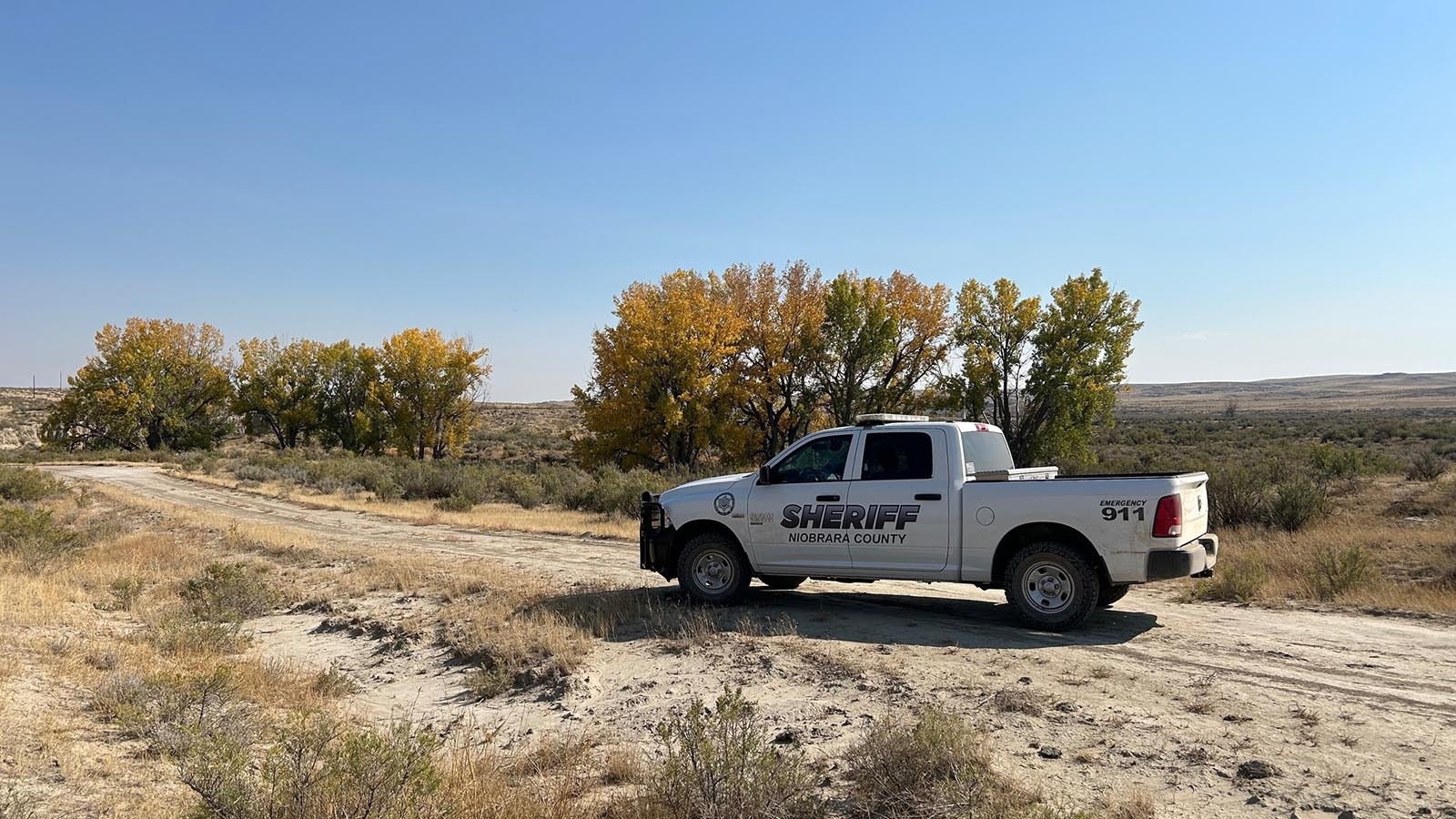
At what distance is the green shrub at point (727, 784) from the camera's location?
14.9 ft

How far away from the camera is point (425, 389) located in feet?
189

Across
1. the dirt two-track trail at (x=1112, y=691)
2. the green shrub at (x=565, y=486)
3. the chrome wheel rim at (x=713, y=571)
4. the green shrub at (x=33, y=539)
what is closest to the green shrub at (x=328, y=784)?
the dirt two-track trail at (x=1112, y=691)

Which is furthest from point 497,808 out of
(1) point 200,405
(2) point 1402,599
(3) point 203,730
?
(1) point 200,405

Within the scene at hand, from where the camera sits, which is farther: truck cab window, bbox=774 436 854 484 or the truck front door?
truck cab window, bbox=774 436 854 484

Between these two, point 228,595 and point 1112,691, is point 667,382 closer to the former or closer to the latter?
point 228,595

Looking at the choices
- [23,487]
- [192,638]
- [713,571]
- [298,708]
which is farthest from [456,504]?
[298,708]

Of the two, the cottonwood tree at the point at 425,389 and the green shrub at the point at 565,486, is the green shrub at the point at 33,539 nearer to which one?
the green shrub at the point at 565,486

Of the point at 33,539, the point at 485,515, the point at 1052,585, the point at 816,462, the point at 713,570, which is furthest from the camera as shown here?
the point at 485,515

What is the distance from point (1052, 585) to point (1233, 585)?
132 inches

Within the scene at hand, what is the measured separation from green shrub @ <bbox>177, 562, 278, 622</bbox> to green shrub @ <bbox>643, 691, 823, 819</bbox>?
8.47 meters

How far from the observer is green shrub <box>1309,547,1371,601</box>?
10141 millimetres

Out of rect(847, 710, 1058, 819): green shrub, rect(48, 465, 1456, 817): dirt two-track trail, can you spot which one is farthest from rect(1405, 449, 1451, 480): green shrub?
rect(847, 710, 1058, 819): green shrub

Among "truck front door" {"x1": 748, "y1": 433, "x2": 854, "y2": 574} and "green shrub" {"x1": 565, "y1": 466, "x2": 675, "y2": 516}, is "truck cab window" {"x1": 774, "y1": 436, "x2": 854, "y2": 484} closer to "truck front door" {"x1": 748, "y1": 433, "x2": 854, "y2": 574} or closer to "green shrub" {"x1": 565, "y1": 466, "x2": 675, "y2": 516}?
"truck front door" {"x1": 748, "y1": 433, "x2": 854, "y2": 574}

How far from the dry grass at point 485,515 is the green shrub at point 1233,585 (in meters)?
11.0
